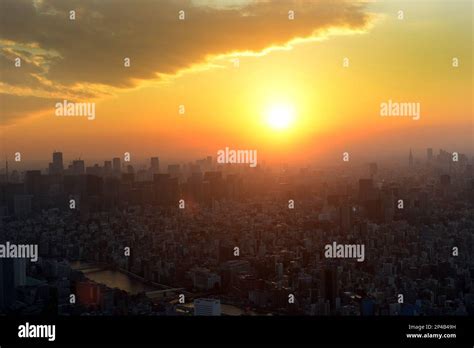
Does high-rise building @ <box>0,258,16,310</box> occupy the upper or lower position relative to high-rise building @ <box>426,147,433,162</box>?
lower

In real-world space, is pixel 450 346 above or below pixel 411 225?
below

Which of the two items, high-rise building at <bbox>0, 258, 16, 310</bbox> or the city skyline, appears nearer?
high-rise building at <bbox>0, 258, 16, 310</bbox>

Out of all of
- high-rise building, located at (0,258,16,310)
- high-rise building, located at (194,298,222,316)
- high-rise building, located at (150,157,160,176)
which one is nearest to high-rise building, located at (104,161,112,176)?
high-rise building, located at (150,157,160,176)

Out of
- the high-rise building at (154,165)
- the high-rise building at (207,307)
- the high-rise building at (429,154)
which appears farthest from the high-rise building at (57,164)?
the high-rise building at (429,154)

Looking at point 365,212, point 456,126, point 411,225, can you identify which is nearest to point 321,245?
point 365,212

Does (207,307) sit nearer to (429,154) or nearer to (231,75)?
(231,75)

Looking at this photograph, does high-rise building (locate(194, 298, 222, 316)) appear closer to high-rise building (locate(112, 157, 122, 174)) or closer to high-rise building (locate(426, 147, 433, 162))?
high-rise building (locate(112, 157, 122, 174))

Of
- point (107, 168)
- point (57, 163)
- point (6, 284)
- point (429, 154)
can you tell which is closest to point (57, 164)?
point (57, 163)

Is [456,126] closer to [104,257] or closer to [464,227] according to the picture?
[464,227]
